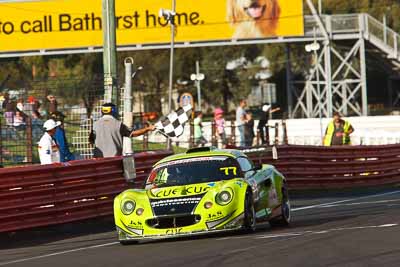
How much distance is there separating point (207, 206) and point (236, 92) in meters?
61.1

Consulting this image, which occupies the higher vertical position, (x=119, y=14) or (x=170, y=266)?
(x=119, y=14)

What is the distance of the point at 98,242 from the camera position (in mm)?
14336

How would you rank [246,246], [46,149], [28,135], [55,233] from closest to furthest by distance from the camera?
1. [246,246]
2. [55,233]
3. [46,149]
4. [28,135]

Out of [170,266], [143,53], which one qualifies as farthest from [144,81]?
[170,266]

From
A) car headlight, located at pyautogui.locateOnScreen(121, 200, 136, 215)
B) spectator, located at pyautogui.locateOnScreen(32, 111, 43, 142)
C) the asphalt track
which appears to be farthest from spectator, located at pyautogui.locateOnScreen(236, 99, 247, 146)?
car headlight, located at pyautogui.locateOnScreen(121, 200, 136, 215)

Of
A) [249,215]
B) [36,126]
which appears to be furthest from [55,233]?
[36,126]

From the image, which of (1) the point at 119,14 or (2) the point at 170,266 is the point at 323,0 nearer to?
(1) the point at 119,14

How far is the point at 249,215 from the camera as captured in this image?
13711 millimetres

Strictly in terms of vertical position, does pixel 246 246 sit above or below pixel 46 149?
below

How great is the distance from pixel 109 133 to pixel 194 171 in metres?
3.39

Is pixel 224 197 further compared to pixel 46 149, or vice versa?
pixel 46 149

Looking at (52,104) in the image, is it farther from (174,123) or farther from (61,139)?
(174,123)

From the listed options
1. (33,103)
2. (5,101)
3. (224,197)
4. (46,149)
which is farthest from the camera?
(33,103)

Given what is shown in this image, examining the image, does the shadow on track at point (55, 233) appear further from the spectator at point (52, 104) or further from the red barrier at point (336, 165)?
the red barrier at point (336, 165)
